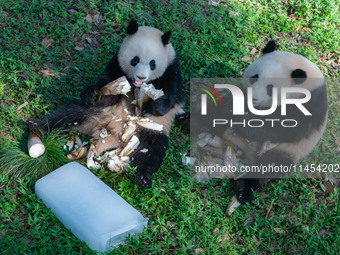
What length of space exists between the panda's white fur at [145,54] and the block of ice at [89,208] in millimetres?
1079

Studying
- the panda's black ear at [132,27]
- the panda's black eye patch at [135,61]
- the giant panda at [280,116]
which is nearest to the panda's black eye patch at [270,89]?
the giant panda at [280,116]

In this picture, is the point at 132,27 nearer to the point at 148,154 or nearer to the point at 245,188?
the point at 148,154

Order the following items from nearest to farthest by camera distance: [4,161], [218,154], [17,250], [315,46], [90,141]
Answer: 1. [17,250]
2. [4,161]
3. [90,141]
4. [218,154]
5. [315,46]

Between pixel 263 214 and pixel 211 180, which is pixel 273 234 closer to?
pixel 263 214

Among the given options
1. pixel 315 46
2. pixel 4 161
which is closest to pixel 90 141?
pixel 4 161

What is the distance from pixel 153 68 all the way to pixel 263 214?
1.80 meters

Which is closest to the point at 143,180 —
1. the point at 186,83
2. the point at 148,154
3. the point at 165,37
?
the point at 148,154

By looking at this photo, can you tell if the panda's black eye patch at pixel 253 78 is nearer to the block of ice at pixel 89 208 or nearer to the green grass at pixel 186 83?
the green grass at pixel 186 83

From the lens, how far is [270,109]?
4.18 metres

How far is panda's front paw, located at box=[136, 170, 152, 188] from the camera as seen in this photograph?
3854mm

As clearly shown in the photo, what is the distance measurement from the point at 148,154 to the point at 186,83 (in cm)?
134

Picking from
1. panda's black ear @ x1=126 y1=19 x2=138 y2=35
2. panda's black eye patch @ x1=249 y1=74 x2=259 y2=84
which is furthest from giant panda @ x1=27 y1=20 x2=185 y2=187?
panda's black eye patch @ x1=249 y1=74 x2=259 y2=84

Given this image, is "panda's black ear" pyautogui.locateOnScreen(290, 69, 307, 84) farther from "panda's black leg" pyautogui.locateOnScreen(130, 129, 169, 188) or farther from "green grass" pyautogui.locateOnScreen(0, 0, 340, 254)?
"panda's black leg" pyautogui.locateOnScreen(130, 129, 169, 188)

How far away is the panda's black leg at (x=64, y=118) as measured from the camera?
407 cm
